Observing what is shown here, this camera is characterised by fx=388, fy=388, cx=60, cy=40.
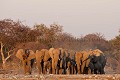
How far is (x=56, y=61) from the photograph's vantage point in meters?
26.6

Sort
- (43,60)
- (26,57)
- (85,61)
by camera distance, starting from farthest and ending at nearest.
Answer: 1. (85,61)
2. (43,60)
3. (26,57)

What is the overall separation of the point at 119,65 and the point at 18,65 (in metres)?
13.1

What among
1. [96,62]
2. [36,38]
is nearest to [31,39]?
[36,38]

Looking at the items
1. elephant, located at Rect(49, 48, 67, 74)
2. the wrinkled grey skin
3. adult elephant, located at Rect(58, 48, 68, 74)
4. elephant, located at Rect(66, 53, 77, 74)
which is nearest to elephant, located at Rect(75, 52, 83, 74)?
elephant, located at Rect(66, 53, 77, 74)

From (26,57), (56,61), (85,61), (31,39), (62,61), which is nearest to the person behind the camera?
(56,61)

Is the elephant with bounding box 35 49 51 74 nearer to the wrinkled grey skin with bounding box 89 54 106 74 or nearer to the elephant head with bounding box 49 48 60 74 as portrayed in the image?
the elephant head with bounding box 49 48 60 74

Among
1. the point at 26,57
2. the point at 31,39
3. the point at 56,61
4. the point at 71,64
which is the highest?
the point at 31,39

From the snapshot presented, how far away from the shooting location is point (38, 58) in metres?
27.6

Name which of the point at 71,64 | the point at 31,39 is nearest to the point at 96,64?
the point at 71,64

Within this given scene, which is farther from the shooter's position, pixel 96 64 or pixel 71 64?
Answer: pixel 96 64

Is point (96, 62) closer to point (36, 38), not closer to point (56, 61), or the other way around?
point (56, 61)

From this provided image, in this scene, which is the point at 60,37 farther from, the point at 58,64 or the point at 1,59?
the point at 58,64

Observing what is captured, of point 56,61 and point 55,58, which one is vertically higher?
point 55,58

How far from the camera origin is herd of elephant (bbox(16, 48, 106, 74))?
88.7 ft
